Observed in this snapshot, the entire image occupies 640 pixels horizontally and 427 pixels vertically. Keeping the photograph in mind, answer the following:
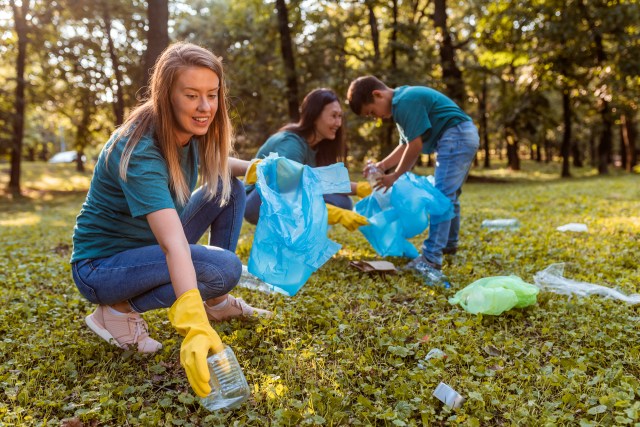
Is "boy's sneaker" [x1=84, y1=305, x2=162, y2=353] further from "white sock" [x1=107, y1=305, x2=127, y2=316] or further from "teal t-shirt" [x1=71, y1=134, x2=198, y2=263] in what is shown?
"teal t-shirt" [x1=71, y1=134, x2=198, y2=263]

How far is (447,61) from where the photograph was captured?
44.9 feet

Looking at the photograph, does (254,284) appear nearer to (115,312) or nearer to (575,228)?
(115,312)

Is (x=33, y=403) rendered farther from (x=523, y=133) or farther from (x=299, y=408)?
(x=523, y=133)

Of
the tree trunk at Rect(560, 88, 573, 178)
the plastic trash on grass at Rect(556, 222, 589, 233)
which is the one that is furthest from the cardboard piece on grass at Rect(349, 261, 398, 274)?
the tree trunk at Rect(560, 88, 573, 178)

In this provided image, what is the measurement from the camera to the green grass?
6.28 feet

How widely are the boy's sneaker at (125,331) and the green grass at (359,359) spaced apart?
0.06m

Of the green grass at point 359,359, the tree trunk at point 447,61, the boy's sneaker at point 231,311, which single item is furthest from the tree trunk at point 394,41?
the boy's sneaker at point 231,311

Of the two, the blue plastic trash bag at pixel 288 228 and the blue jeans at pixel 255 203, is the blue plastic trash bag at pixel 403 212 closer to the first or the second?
the blue jeans at pixel 255 203

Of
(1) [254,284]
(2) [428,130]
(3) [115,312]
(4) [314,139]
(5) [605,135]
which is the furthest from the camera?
(5) [605,135]

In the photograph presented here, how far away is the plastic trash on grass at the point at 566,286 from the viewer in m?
3.05

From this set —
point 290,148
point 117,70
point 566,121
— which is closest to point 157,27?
point 290,148

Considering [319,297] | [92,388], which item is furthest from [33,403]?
[319,297]

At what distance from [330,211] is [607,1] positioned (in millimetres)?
13701

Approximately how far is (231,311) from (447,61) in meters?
12.6
